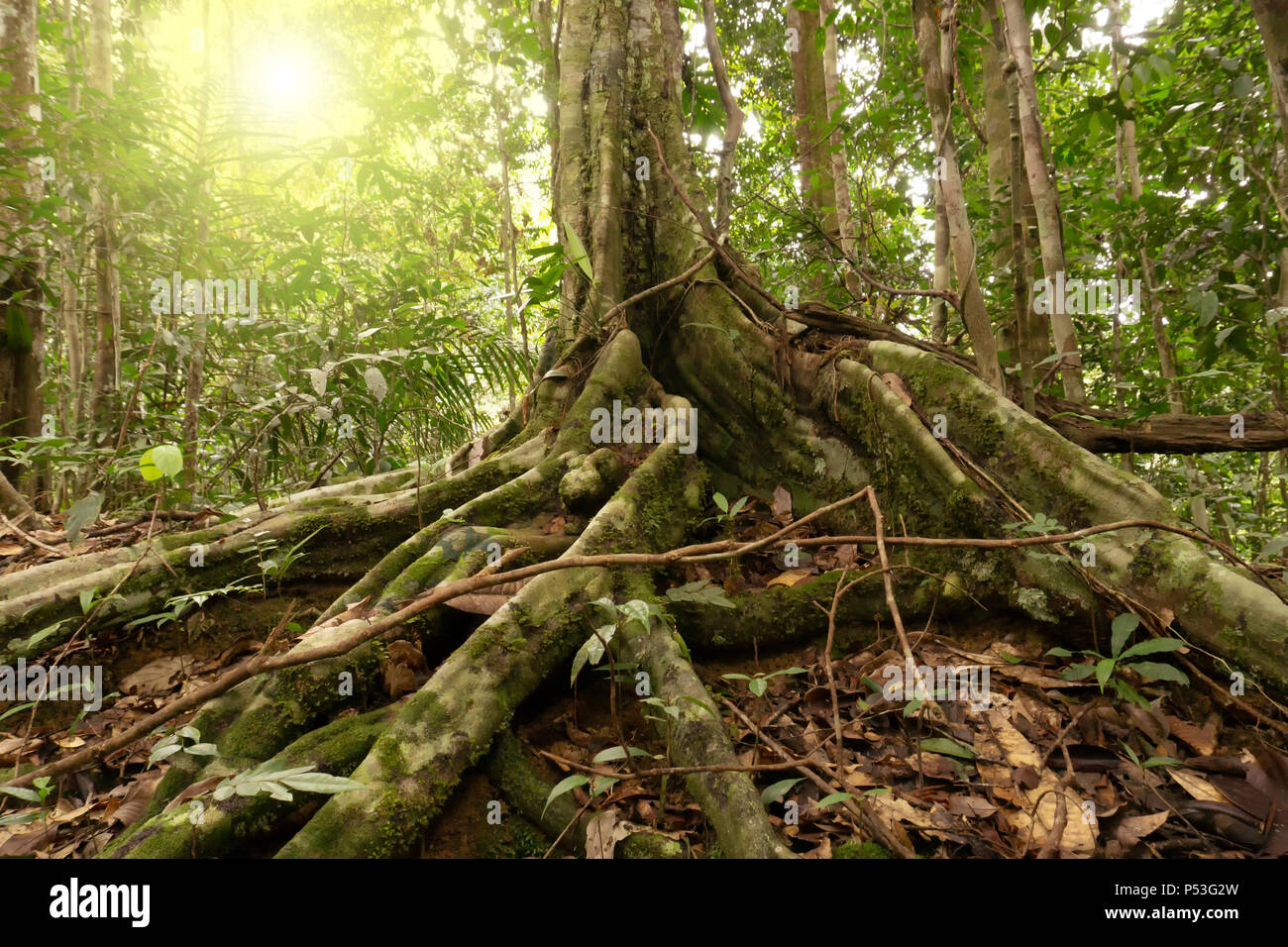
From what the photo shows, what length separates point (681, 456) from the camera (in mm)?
3328

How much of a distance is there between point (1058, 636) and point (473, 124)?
1094cm

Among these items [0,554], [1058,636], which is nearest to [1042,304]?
[1058,636]

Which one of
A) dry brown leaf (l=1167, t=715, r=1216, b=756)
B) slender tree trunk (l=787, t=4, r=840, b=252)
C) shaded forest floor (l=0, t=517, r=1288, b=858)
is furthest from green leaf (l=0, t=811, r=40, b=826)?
slender tree trunk (l=787, t=4, r=840, b=252)

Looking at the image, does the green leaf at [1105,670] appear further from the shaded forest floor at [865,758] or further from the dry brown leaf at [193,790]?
the dry brown leaf at [193,790]

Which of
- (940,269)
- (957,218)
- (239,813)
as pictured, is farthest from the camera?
(940,269)

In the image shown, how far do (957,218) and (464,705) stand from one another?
2974 mm

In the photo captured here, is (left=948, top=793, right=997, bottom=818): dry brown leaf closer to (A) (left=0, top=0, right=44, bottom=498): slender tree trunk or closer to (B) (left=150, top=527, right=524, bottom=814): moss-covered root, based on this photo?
(B) (left=150, top=527, right=524, bottom=814): moss-covered root

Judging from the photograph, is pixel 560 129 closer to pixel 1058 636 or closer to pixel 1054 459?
pixel 1054 459

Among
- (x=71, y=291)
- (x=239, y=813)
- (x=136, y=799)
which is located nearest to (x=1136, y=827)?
(x=239, y=813)

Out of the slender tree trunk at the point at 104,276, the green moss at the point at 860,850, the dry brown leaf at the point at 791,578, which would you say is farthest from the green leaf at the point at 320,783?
the slender tree trunk at the point at 104,276

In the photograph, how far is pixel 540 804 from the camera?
6.25 feet

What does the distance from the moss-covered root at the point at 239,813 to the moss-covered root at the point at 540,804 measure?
14.3 inches

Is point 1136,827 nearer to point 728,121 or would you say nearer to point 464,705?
point 464,705

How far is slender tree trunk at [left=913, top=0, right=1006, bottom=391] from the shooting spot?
303cm
